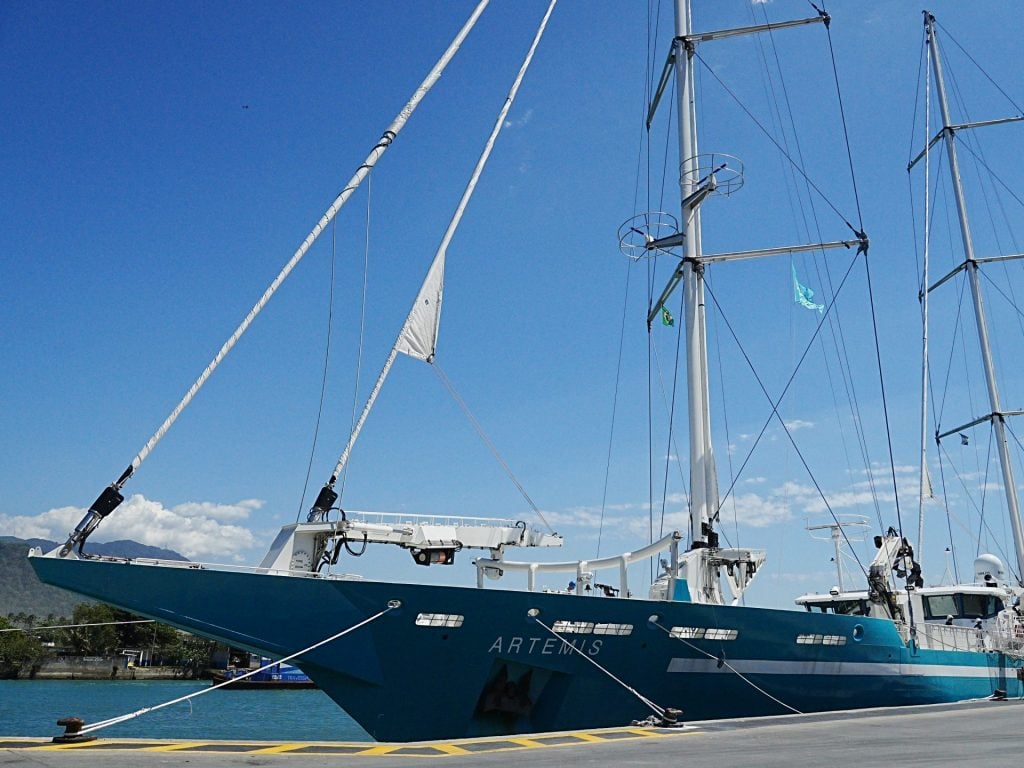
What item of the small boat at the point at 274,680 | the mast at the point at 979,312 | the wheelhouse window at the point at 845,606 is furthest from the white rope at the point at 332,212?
the small boat at the point at 274,680

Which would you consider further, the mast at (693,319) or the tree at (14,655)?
the tree at (14,655)

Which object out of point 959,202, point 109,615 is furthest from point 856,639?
point 109,615

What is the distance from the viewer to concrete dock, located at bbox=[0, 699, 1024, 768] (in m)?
8.30

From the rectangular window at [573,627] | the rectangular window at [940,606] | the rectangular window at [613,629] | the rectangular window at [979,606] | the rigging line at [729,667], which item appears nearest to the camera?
the rectangular window at [573,627]

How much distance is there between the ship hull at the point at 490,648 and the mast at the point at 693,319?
3506 millimetres

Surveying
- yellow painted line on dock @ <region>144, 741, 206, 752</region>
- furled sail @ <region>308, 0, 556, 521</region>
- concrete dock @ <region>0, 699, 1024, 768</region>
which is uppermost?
furled sail @ <region>308, 0, 556, 521</region>

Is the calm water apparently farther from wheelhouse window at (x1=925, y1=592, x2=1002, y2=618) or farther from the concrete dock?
wheelhouse window at (x1=925, y1=592, x2=1002, y2=618)

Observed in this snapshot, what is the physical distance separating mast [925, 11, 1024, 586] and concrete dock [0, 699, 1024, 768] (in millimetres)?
26109

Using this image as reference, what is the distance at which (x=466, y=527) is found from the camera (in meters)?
16.3

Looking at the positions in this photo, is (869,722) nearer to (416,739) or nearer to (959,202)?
(416,739)

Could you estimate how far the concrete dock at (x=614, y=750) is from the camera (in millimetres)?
8297

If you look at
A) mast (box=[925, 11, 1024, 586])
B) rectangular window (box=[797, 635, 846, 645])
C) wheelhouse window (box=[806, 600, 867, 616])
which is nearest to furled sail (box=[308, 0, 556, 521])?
rectangular window (box=[797, 635, 846, 645])

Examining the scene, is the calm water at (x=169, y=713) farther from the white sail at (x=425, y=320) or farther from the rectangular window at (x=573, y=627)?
the white sail at (x=425, y=320)

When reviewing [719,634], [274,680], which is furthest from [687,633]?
[274,680]
